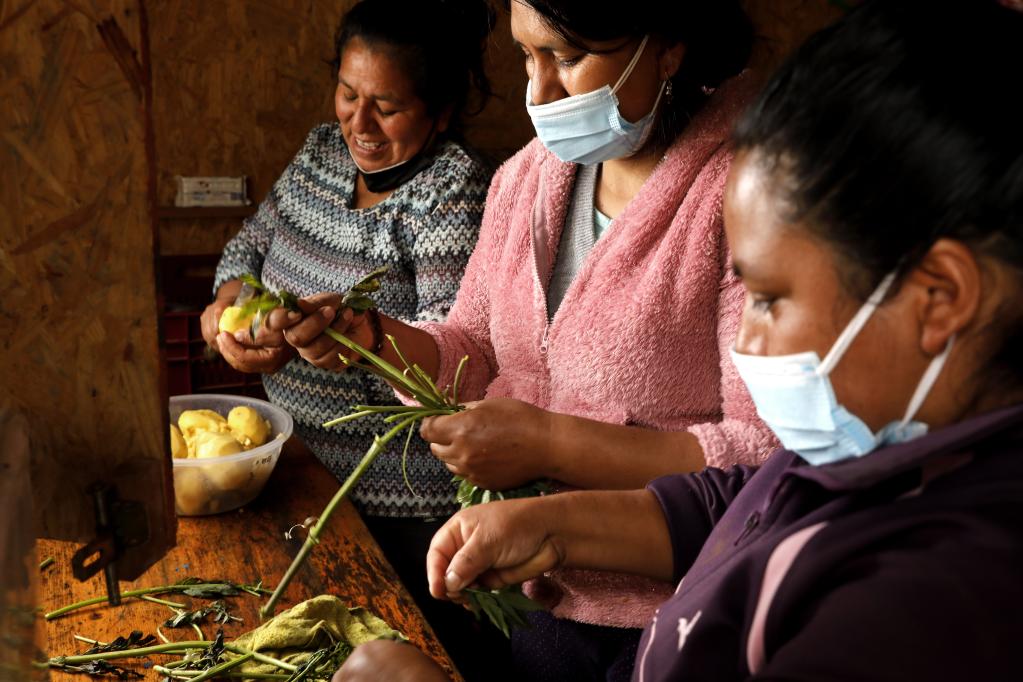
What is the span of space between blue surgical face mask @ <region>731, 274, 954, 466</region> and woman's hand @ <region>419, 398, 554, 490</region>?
0.66 meters

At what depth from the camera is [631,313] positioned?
1.69 metres

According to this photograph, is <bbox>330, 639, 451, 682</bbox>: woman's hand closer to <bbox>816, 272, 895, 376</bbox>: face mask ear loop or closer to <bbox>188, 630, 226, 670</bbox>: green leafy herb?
<bbox>188, 630, 226, 670</bbox>: green leafy herb

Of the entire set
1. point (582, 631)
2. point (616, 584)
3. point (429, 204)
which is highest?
point (429, 204)

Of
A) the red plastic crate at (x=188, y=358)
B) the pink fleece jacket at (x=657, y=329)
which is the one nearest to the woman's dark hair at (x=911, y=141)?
the pink fleece jacket at (x=657, y=329)

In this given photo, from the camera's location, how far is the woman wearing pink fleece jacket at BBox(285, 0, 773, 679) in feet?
5.42

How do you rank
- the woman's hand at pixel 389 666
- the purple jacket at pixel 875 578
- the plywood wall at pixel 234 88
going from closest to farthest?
the purple jacket at pixel 875 578 → the woman's hand at pixel 389 666 → the plywood wall at pixel 234 88

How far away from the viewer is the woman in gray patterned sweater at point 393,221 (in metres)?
2.56

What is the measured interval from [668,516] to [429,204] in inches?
52.7

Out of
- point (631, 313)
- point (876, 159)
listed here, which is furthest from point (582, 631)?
point (876, 159)

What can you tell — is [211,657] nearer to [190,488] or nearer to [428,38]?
[190,488]

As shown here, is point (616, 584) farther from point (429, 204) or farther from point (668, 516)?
point (429, 204)

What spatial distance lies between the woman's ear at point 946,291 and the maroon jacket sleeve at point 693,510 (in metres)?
0.64

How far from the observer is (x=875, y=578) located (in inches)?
31.0

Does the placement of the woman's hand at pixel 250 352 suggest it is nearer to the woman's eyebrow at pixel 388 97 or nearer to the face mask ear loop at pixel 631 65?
the woman's eyebrow at pixel 388 97
